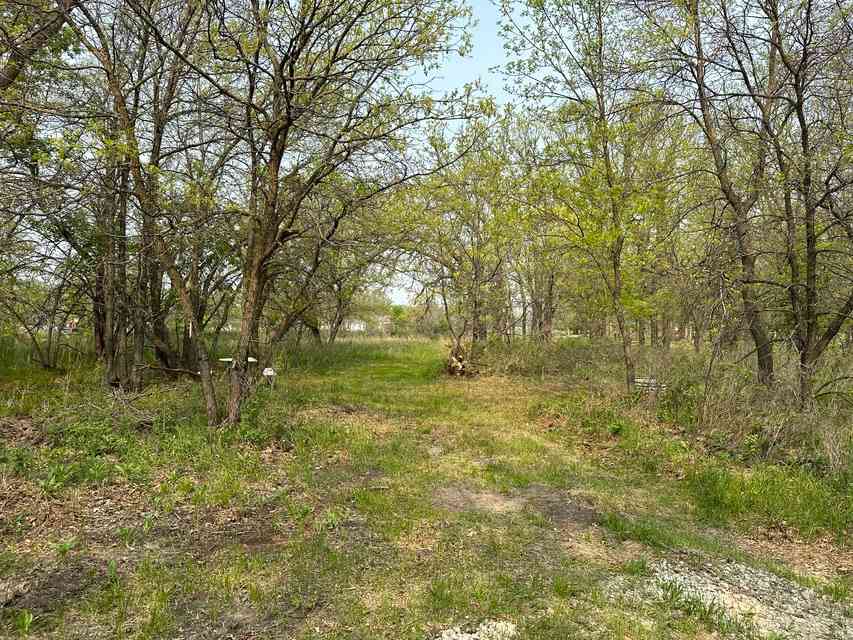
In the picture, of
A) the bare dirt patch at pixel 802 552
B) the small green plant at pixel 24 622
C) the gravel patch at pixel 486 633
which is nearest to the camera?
the small green plant at pixel 24 622

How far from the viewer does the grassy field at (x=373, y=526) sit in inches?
125

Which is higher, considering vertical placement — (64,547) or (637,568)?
(64,547)

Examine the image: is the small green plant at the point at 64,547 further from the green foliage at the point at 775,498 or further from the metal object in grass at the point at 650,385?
the metal object in grass at the point at 650,385

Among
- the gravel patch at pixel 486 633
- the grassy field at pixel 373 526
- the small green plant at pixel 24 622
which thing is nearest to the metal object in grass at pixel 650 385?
the grassy field at pixel 373 526

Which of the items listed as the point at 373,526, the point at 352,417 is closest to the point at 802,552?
the point at 373,526

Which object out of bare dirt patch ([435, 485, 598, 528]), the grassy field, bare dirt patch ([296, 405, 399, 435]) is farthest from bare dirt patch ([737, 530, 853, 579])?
bare dirt patch ([296, 405, 399, 435])

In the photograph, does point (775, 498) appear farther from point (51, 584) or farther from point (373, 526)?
point (51, 584)

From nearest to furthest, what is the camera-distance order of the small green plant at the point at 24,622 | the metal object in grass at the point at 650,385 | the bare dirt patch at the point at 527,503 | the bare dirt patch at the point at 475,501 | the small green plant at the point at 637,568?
the small green plant at the point at 24,622 < the small green plant at the point at 637,568 < the bare dirt patch at the point at 527,503 < the bare dirt patch at the point at 475,501 < the metal object in grass at the point at 650,385

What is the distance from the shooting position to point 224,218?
271 inches

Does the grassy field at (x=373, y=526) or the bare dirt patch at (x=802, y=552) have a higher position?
the grassy field at (x=373, y=526)

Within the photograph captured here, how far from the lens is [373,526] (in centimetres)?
449

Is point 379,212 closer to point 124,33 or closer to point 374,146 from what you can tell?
point 374,146

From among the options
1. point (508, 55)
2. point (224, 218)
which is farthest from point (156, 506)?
point (508, 55)

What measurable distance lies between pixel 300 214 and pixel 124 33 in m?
4.58
